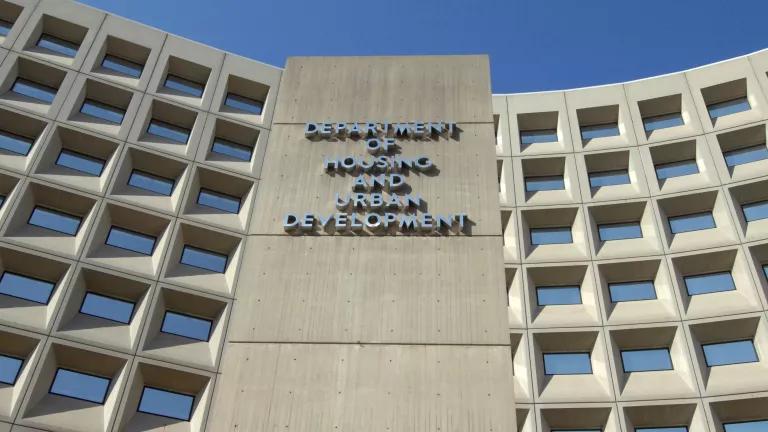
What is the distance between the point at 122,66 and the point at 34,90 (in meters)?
4.16

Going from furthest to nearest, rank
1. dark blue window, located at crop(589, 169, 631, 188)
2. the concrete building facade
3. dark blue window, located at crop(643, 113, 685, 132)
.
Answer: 1. dark blue window, located at crop(643, 113, 685, 132)
2. dark blue window, located at crop(589, 169, 631, 188)
3. the concrete building facade

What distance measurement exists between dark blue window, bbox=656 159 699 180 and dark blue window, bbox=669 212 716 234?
91.1 inches

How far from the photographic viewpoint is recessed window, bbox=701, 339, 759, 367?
97.6 ft

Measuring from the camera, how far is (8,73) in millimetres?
30016

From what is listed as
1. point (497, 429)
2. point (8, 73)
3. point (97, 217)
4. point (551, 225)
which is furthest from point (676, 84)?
point (8, 73)

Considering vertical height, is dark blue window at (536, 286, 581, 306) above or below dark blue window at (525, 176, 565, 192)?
below

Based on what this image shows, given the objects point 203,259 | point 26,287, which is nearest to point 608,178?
point 203,259

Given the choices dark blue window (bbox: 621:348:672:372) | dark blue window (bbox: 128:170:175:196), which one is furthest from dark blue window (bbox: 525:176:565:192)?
dark blue window (bbox: 128:170:175:196)

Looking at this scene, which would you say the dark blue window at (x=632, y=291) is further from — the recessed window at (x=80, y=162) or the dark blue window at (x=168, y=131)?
the recessed window at (x=80, y=162)

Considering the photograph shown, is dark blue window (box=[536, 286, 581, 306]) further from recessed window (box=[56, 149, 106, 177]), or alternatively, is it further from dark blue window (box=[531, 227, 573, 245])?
recessed window (box=[56, 149, 106, 177])

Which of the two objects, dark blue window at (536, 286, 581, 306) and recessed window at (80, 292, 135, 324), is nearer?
recessed window at (80, 292, 135, 324)

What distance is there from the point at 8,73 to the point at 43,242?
8.71 metres

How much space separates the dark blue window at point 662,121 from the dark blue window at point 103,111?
26.3 meters

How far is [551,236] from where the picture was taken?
35344 mm
